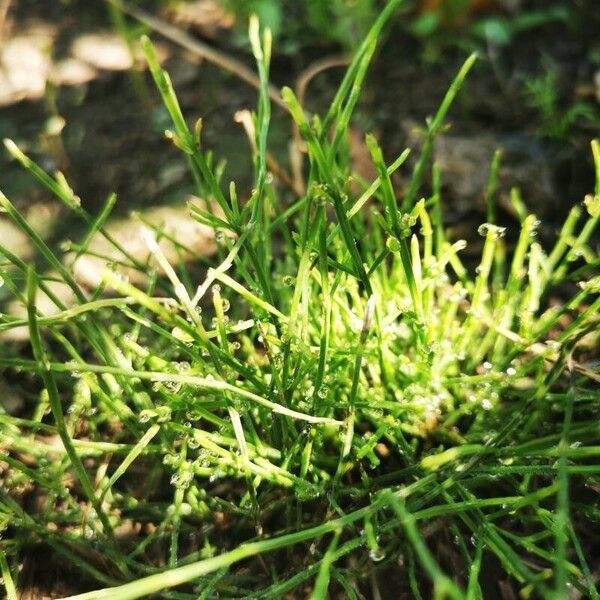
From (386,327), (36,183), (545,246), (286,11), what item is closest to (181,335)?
(386,327)

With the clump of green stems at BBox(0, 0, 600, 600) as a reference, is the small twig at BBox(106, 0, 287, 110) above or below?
above

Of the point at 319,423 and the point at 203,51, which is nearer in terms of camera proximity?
the point at 319,423

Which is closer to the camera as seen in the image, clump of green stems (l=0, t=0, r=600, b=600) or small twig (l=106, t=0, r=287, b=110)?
clump of green stems (l=0, t=0, r=600, b=600)

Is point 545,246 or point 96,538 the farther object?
point 545,246

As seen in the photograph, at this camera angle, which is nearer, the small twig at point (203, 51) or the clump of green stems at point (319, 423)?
the clump of green stems at point (319, 423)

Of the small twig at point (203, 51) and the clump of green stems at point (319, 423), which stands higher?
the small twig at point (203, 51)

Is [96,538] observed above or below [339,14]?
below

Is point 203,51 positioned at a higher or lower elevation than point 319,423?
higher

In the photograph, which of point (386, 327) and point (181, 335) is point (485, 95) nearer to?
point (386, 327)
